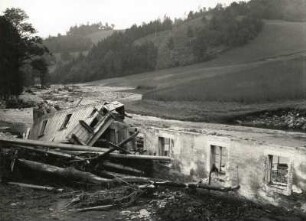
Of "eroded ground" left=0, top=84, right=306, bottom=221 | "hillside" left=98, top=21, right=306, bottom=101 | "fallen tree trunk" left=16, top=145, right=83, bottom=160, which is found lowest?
"eroded ground" left=0, top=84, right=306, bottom=221

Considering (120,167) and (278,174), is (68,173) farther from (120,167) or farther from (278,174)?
(278,174)

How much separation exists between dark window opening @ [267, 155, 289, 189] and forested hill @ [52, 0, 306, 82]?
73510mm

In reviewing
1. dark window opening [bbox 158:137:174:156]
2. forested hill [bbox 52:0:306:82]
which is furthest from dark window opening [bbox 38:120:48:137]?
forested hill [bbox 52:0:306:82]

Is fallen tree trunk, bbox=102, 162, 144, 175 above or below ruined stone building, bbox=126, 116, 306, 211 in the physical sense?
below

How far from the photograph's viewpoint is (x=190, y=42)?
A: 101812mm

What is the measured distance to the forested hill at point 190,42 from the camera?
9525 cm

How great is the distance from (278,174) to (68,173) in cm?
957

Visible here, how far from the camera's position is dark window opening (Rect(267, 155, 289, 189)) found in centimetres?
1602

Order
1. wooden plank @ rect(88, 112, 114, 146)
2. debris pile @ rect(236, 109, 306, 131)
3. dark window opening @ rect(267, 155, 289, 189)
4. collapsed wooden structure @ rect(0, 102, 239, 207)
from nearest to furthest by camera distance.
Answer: dark window opening @ rect(267, 155, 289, 189) < collapsed wooden structure @ rect(0, 102, 239, 207) < wooden plank @ rect(88, 112, 114, 146) < debris pile @ rect(236, 109, 306, 131)

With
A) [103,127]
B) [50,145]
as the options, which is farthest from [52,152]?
[103,127]

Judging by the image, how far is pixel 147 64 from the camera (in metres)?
121

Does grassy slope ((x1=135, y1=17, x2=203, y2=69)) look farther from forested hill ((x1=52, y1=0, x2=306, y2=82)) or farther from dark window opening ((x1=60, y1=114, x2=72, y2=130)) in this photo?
dark window opening ((x1=60, y1=114, x2=72, y2=130))

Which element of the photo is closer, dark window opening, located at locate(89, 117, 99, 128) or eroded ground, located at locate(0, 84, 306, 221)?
eroded ground, located at locate(0, 84, 306, 221)

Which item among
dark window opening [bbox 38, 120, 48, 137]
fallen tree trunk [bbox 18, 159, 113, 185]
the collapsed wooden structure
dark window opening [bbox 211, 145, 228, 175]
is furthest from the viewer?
dark window opening [bbox 38, 120, 48, 137]
